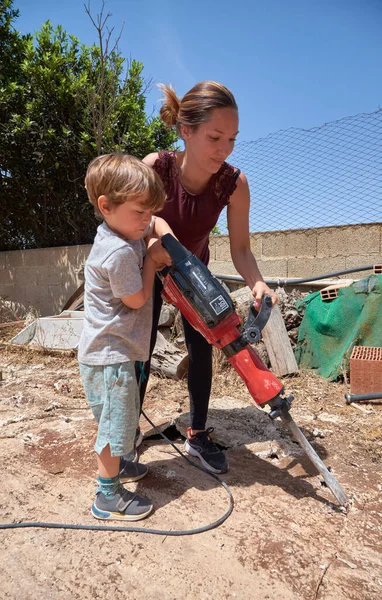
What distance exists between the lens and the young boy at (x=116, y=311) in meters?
1.42

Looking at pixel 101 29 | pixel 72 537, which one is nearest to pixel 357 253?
pixel 72 537

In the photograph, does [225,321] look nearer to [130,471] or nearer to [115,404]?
[115,404]

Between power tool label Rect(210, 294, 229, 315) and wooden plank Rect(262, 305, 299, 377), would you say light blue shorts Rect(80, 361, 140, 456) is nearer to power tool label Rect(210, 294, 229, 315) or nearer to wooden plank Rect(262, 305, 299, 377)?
power tool label Rect(210, 294, 229, 315)

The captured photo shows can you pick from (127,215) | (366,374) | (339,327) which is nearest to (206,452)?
(127,215)

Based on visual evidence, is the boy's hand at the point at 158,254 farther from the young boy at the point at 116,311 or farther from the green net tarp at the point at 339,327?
the green net tarp at the point at 339,327

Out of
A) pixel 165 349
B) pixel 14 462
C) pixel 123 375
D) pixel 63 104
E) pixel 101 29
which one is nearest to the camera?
pixel 123 375

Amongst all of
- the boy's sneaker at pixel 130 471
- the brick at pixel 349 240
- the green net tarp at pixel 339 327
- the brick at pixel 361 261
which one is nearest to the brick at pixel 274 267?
the brick at pixel 349 240

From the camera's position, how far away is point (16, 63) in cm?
570

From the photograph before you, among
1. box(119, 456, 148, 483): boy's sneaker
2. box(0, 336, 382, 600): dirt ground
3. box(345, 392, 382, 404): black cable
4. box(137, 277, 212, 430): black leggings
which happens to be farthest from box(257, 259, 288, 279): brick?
box(119, 456, 148, 483): boy's sneaker

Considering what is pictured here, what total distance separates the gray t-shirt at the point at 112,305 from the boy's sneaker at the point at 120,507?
0.51m

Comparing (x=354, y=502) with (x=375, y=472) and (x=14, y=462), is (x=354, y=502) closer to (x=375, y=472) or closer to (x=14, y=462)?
(x=375, y=472)

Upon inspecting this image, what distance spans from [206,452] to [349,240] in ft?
9.80

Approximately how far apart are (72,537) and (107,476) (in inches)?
8.7

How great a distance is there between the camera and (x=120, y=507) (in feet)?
4.97
